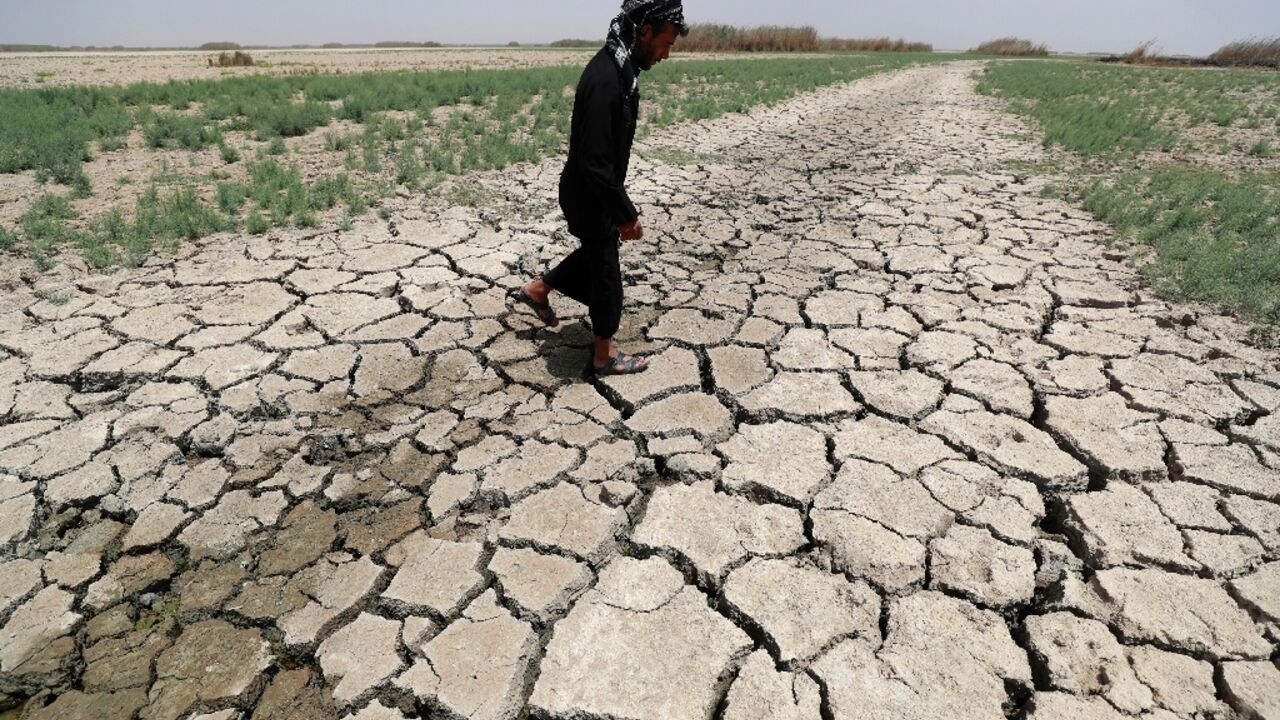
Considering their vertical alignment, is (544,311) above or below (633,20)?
below

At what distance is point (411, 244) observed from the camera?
172 inches

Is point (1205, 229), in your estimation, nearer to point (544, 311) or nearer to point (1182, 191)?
point (1182, 191)

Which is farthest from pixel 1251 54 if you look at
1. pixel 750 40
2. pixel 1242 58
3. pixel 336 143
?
pixel 336 143

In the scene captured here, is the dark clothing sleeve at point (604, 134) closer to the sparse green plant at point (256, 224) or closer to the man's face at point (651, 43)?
the man's face at point (651, 43)

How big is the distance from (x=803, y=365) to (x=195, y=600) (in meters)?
2.45

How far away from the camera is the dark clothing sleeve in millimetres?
2324

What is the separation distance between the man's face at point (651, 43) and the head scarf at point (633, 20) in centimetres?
2

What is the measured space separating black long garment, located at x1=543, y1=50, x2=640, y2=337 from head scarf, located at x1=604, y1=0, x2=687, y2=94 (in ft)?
0.13

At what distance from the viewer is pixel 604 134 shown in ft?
7.76

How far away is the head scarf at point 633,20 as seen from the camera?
2297mm

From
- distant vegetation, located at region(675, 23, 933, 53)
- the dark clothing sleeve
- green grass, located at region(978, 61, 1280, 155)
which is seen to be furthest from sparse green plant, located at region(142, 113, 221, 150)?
distant vegetation, located at region(675, 23, 933, 53)

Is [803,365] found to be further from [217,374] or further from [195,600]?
[217,374]

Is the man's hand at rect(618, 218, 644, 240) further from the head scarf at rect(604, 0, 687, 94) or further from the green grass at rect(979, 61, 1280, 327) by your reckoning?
the green grass at rect(979, 61, 1280, 327)

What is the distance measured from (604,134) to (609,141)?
32 mm
